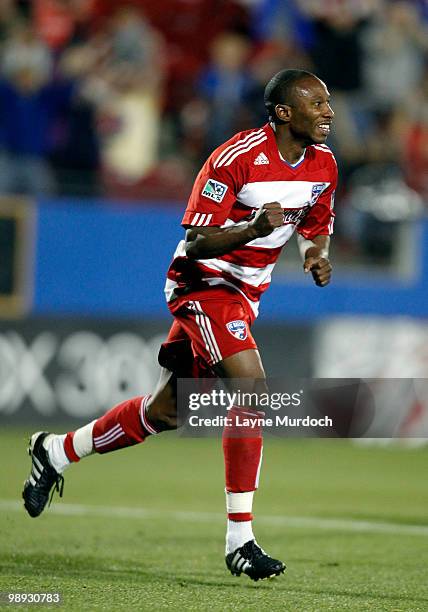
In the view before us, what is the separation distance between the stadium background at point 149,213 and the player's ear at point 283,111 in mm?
5486

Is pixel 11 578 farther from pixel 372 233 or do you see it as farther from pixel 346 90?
pixel 346 90

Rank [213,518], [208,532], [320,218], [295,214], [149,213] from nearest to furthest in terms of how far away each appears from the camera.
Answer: [295,214] < [320,218] < [208,532] < [213,518] < [149,213]

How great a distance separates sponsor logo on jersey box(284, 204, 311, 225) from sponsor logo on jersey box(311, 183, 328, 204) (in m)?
0.05

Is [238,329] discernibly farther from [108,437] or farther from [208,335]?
[108,437]

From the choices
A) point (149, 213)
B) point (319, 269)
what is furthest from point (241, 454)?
point (149, 213)

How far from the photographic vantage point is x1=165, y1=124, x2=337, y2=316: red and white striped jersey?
5.61m

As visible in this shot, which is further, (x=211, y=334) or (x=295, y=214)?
(x=295, y=214)

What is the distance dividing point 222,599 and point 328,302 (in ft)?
26.4

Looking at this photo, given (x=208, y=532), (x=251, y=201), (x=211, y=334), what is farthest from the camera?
(x=208, y=532)

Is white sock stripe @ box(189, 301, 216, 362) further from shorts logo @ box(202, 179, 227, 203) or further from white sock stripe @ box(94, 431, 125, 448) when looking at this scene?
white sock stripe @ box(94, 431, 125, 448)

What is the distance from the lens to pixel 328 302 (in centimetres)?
1290

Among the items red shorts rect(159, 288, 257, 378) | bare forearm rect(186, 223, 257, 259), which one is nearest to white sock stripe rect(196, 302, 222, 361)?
red shorts rect(159, 288, 257, 378)

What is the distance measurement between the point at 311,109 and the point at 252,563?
6.73ft

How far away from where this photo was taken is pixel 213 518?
311 inches
